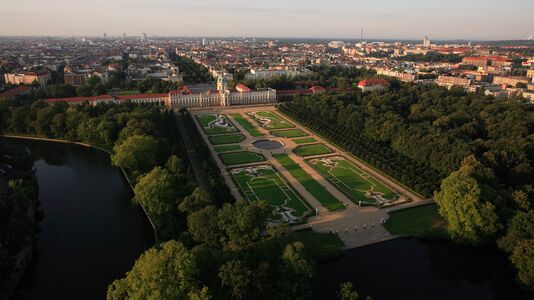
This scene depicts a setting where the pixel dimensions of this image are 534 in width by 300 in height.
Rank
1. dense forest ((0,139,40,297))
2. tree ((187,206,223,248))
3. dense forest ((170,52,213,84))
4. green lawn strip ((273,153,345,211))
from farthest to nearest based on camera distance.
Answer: dense forest ((170,52,213,84)) < green lawn strip ((273,153,345,211)) < tree ((187,206,223,248)) < dense forest ((0,139,40,297))

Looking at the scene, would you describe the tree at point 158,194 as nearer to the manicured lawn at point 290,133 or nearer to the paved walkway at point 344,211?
the paved walkway at point 344,211

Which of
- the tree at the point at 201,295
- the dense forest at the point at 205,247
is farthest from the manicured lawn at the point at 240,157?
the tree at the point at 201,295

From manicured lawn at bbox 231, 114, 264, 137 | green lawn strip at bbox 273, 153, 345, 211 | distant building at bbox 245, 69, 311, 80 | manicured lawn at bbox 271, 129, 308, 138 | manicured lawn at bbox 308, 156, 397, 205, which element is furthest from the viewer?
distant building at bbox 245, 69, 311, 80

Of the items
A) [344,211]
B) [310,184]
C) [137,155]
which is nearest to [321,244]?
[344,211]

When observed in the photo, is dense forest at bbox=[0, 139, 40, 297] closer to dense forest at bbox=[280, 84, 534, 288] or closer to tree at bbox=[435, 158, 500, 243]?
tree at bbox=[435, 158, 500, 243]

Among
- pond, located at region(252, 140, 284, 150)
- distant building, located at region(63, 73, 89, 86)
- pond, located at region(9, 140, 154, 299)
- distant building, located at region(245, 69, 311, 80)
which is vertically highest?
distant building, located at region(245, 69, 311, 80)

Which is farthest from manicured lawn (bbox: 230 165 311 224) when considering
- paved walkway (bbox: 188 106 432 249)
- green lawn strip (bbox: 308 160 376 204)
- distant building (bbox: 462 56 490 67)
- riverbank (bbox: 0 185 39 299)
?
distant building (bbox: 462 56 490 67)
